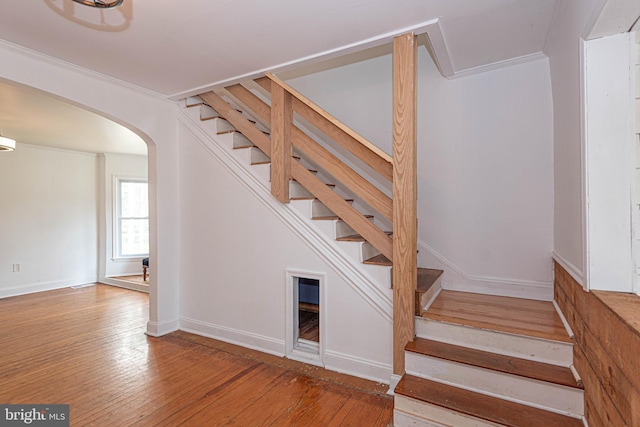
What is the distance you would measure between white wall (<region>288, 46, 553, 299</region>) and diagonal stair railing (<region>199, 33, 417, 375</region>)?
0.81 metres

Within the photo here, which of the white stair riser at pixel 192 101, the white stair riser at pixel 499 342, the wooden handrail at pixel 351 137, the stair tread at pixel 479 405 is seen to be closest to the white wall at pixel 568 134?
the white stair riser at pixel 499 342

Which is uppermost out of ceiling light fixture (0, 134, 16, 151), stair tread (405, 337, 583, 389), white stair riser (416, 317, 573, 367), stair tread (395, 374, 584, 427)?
ceiling light fixture (0, 134, 16, 151)

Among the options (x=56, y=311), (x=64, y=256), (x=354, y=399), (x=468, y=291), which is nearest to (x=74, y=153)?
(x=64, y=256)

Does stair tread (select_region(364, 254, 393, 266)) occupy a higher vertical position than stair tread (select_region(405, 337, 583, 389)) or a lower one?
higher

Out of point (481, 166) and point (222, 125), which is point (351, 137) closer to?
point (481, 166)

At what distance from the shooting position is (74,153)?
20.3ft

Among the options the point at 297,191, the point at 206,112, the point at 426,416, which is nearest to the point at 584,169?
the point at 426,416

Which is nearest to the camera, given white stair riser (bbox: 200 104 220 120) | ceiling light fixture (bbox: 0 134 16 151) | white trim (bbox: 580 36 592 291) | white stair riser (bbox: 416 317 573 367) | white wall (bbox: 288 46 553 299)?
white trim (bbox: 580 36 592 291)

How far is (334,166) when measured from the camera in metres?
2.75

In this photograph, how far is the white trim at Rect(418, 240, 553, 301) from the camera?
2.78 meters

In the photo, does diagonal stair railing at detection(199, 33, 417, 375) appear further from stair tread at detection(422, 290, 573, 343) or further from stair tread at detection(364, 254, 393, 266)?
stair tread at detection(422, 290, 573, 343)

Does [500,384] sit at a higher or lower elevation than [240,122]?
lower

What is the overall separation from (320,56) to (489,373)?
8.79ft

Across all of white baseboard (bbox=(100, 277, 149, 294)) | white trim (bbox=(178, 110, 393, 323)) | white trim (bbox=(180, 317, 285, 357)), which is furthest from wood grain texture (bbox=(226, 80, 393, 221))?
white baseboard (bbox=(100, 277, 149, 294))
